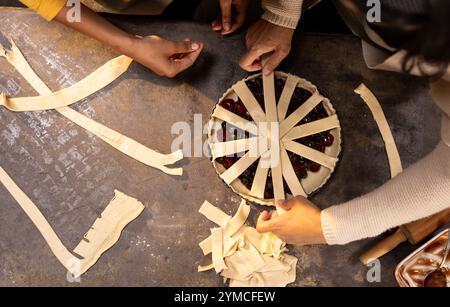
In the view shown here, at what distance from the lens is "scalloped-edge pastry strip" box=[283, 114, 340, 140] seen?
4.88ft

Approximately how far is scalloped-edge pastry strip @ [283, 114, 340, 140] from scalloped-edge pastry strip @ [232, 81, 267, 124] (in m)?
0.11

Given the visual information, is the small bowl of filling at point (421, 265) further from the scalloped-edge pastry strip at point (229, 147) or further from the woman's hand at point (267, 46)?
the woman's hand at point (267, 46)

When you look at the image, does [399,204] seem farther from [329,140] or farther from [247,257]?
[247,257]

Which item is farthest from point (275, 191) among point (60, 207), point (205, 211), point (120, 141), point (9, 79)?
point (9, 79)

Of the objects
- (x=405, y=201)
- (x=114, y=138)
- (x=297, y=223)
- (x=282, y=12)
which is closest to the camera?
(x=405, y=201)

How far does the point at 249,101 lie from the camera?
1.51 metres

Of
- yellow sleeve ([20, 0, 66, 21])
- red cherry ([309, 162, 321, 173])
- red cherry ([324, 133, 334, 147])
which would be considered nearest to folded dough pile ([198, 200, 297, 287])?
red cherry ([309, 162, 321, 173])

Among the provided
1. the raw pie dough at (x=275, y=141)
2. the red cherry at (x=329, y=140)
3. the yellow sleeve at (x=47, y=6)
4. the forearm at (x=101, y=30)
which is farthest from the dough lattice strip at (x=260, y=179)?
the yellow sleeve at (x=47, y=6)

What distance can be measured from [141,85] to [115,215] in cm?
48

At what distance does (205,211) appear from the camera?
4.99ft

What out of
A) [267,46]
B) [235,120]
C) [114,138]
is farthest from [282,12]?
[114,138]

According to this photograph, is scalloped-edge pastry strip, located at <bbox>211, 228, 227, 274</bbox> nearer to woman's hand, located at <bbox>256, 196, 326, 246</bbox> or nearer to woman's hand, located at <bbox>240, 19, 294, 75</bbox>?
woman's hand, located at <bbox>256, 196, 326, 246</bbox>

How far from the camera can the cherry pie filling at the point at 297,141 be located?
58.6 inches

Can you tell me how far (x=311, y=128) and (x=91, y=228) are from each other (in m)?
0.82
